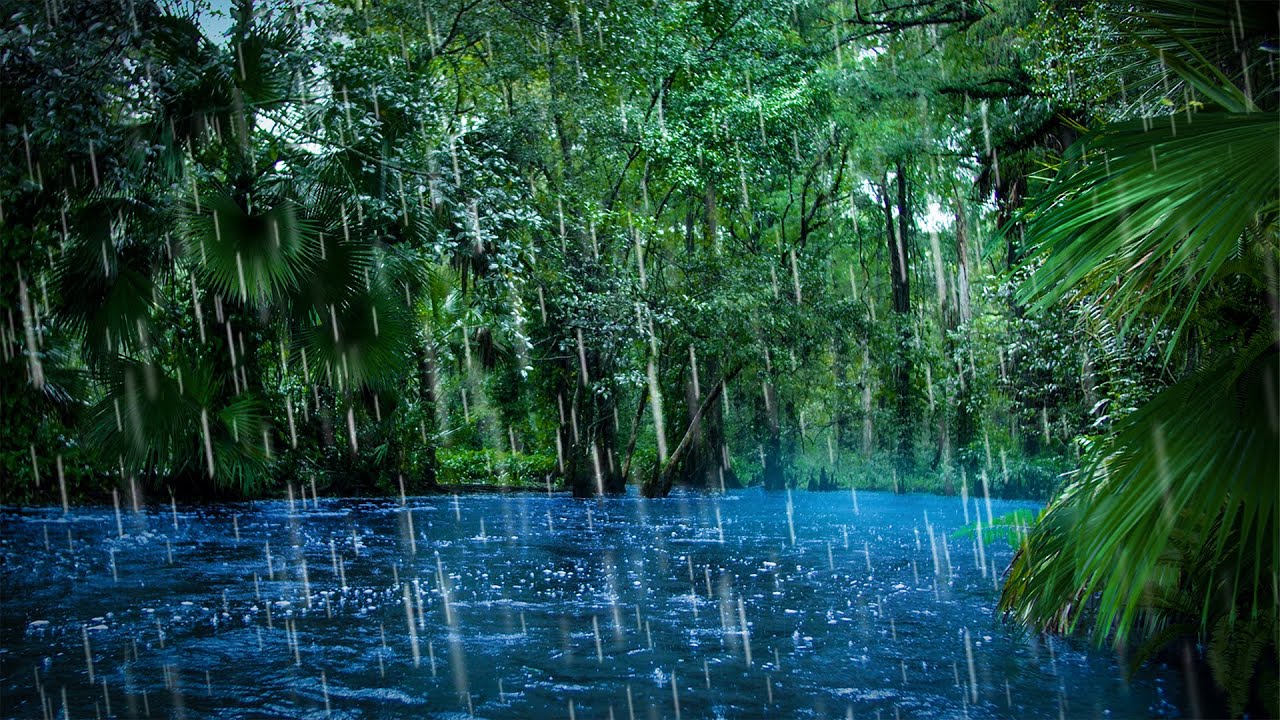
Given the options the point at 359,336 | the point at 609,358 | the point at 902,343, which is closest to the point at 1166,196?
the point at 359,336

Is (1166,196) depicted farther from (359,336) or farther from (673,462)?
(673,462)

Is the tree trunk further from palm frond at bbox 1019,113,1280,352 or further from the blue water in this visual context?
palm frond at bbox 1019,113,1280,352

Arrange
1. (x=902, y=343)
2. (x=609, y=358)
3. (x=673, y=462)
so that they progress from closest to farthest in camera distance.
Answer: (x=609, y=358)
(x=673, y=462)
(x=902, y=343)

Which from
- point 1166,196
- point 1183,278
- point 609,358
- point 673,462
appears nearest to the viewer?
point 1166,196

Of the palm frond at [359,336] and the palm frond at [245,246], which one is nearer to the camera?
the palm frond at [245,246]

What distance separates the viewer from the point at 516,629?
6.24 meters

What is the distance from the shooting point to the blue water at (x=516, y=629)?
4.60 m

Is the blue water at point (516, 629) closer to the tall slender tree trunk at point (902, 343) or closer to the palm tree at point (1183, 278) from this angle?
the palm tree at point (1183, 278)

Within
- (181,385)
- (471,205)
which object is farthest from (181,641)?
(471,205)

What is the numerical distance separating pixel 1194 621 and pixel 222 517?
36.8 ft

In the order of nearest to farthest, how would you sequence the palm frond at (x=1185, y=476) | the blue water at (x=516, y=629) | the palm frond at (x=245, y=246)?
the palm frond at (x=1185, y=476) < the blue water at (x=516, y=629) < the palm frond at (x=245, y=246)

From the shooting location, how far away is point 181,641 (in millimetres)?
5809

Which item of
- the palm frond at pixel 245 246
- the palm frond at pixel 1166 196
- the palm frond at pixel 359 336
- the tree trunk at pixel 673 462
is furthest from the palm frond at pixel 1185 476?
the tree trunk at pixel 673 462

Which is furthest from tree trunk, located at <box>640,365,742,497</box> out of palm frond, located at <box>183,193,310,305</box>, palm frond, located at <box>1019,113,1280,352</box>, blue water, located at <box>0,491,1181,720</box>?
palm frond, located at <box>1019,113,1280,352</box>
